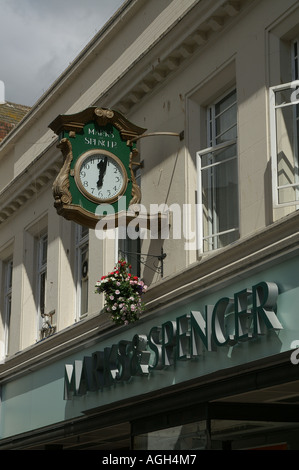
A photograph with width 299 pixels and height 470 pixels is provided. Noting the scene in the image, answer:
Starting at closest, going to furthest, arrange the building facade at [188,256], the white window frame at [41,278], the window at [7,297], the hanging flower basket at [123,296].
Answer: the building facade at [188,256], the hanging flower basket at [123,296], the white window frame at [41,278], the window at [7,297]

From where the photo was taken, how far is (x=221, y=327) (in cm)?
1170

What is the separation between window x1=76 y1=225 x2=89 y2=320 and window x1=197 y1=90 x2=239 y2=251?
4456mm

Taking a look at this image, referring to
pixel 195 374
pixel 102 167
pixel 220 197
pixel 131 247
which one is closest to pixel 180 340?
pixel 195 374

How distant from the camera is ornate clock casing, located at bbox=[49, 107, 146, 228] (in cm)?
1336

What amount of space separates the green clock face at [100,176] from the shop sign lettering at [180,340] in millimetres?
2025

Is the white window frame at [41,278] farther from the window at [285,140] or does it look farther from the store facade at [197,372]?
the window at [285,140]

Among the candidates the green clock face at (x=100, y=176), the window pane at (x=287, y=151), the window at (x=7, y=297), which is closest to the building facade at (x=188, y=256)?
the window pane at (x=287, y=151)

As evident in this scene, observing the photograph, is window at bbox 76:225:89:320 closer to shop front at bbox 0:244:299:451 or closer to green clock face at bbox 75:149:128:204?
shop front at bbox 0:244:299:451

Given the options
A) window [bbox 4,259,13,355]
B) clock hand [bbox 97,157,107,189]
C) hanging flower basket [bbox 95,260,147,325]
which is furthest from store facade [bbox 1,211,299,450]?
window [bbox 4,259,13,355]

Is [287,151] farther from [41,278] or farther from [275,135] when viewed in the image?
[41,278]

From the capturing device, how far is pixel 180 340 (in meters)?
12.5

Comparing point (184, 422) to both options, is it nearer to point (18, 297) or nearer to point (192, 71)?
point (192, 71)

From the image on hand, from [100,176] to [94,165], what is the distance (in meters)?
0.18

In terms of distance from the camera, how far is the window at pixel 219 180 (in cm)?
1288
